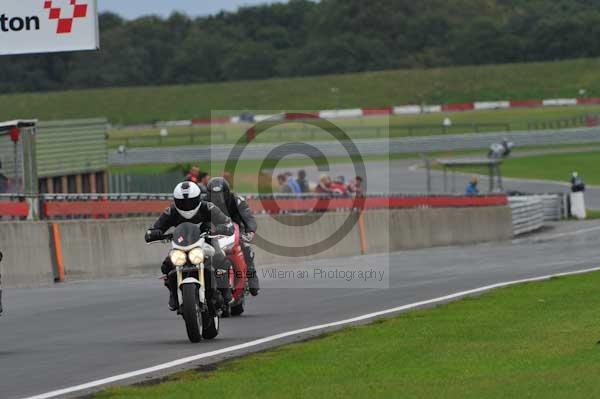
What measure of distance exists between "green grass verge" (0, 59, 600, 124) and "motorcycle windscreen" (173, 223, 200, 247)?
83425 mm

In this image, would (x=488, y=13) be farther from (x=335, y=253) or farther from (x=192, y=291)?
(x=192, y=291)

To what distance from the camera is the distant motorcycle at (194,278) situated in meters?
12.9

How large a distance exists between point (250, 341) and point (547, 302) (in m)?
4.13

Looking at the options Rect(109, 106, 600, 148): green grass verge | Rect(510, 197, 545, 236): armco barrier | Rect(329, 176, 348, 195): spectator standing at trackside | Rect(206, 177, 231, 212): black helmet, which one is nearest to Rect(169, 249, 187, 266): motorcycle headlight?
Rect(206, 177, 231, 212): black helmet

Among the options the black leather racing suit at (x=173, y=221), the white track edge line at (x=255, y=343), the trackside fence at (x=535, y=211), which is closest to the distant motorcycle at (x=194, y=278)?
the black leather racing suit at (x=173, y=221)

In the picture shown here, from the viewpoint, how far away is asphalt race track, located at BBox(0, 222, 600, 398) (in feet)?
38.6

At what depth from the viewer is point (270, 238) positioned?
2802 cm

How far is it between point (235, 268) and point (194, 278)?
2.37 m

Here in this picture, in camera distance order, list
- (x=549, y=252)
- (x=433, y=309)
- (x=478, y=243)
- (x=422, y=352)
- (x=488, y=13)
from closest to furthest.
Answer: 1. (x=422, y=352)
2. (x=433, y=309)
3. (x=549, y=252)
4. (x=478, y=243)
5. (x=488, y=13)

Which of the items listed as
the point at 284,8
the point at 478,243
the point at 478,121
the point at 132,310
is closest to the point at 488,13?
the point at 284,8

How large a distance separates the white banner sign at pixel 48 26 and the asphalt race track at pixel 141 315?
3657 millimetres

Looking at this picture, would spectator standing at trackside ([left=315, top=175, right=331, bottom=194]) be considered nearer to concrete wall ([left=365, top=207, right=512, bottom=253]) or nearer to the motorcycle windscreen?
concrete wall ([left=365, top=207, right=512, bottom=253])

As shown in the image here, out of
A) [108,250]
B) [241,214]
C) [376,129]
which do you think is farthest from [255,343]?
[376,129]

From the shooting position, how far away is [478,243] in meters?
Answer: 37.5
